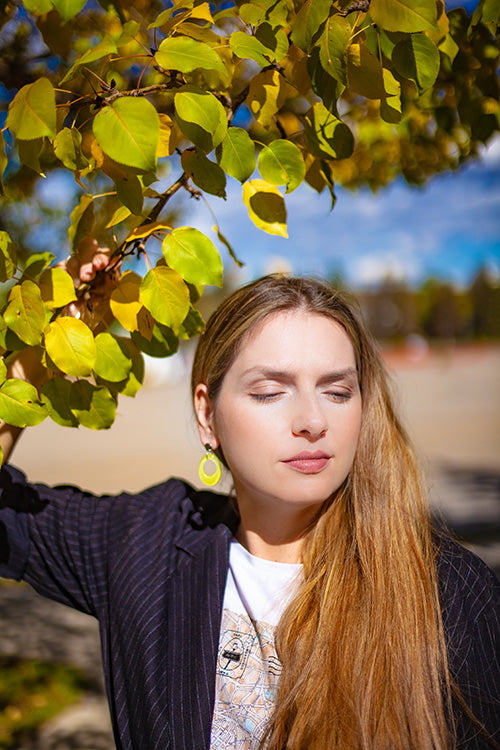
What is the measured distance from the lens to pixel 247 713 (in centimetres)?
162

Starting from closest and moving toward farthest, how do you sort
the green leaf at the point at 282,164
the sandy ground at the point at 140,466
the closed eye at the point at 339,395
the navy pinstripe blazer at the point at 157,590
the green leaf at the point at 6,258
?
1. the green leaf at the point at 6,258
2. the green leaf at the point at 282,164
3. the navy pinstripe blazer at the point at 157,590
4. the closed eye at the point at 339,395
5. the sandy ground at the point at 140,466

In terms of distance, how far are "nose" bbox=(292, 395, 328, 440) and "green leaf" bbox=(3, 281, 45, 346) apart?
2.26 feet

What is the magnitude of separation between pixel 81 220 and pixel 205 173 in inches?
13.8

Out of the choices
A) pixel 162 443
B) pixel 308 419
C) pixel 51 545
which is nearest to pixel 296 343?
pixel 308 419

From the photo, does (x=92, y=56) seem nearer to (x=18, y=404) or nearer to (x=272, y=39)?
(x=272, y=39)

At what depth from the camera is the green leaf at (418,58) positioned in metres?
1.13

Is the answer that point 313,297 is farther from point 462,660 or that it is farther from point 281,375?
point 462,660

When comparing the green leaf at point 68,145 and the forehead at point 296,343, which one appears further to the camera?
the forehead at point 296,343

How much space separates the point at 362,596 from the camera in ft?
5.48

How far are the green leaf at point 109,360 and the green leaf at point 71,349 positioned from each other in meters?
0.09

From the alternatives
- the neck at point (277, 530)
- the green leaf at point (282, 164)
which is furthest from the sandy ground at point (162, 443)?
the green leaf at point (282, 164)

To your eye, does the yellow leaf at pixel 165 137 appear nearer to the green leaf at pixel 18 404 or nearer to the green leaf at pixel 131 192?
the green leaf at pixel 131 192

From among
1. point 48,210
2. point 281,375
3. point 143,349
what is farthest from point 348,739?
point 48,210

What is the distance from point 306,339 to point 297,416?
231mm
